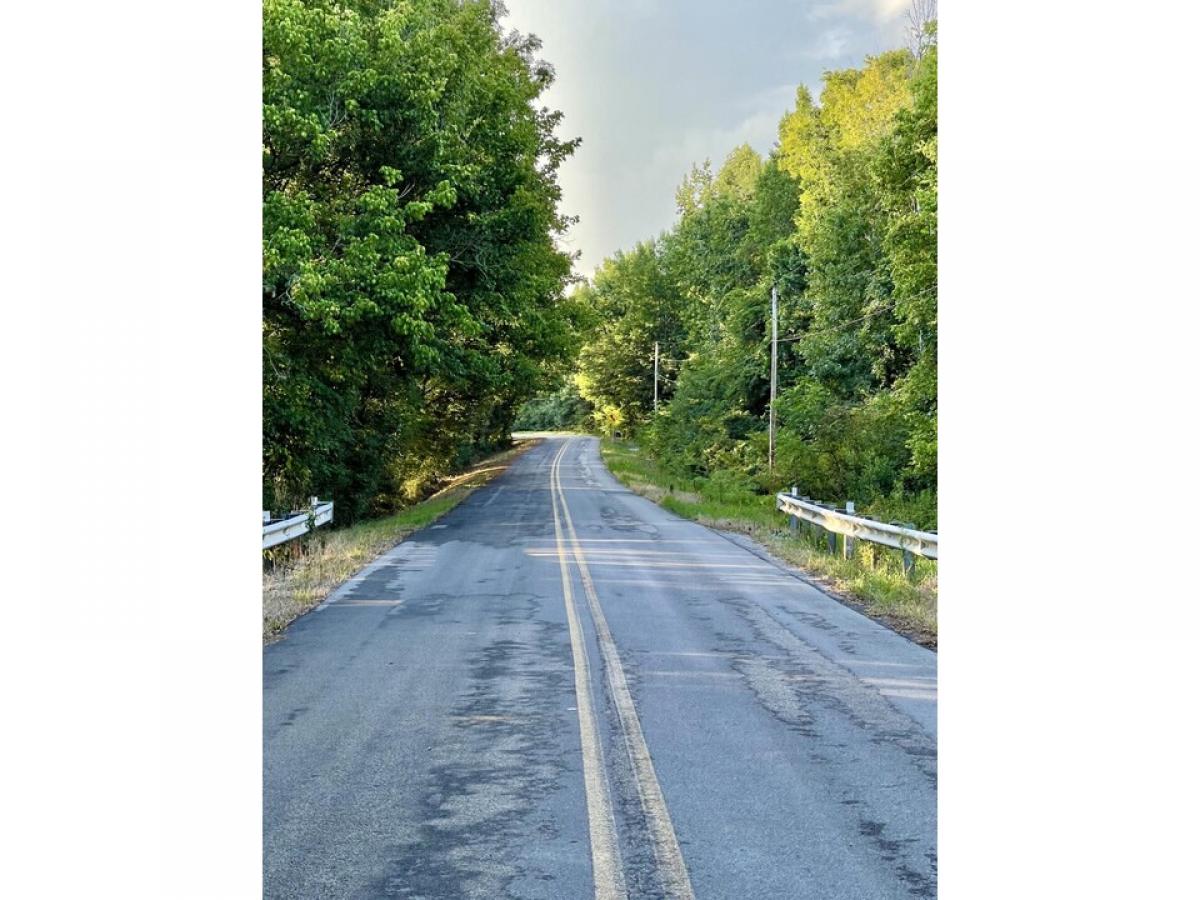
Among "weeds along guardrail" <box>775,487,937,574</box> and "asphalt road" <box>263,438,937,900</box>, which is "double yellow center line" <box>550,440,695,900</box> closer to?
"asphalt road" <box>263,438,937,900</box>

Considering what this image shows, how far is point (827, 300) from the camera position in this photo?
32688mm

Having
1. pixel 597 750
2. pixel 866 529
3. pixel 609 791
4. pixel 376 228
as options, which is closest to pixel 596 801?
pixel 609 791

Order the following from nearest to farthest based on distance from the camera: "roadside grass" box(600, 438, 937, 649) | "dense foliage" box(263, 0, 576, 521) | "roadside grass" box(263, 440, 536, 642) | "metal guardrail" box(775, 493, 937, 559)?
"roadside grass" box(600, 438, 937, 649) → "roadside grass" box(263, 440, 536, 642) → "metal guardrail" box(775, 493, 937, 559) → "dense foliage" box(263, 0, 576, 521)

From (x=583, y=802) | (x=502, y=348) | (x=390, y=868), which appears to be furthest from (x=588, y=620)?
(x=502, y=348)

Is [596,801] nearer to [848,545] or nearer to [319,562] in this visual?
[319,562]

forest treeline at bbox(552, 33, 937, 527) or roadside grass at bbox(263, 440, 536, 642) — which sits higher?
forest treeline at bbox(552, 33, 937, 527)

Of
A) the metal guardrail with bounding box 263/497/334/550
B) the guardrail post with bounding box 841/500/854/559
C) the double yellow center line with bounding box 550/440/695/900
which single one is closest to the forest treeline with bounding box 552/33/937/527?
the guardrail post with bounding box 841/500/854/559

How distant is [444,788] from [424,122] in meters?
13.2

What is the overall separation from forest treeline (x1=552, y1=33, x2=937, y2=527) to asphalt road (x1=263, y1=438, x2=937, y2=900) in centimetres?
856

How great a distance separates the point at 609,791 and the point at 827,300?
97.6 feet

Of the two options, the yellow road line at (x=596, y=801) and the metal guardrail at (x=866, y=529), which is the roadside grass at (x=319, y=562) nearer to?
the yellow road line at (x=596, y=801)

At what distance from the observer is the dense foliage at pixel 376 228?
1329 centimetres

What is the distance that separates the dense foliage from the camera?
43.6ft
